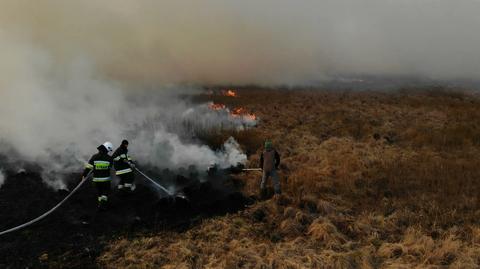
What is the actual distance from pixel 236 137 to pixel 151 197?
7.72 metres

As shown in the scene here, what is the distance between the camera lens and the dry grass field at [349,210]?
335 inches

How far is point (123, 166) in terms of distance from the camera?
11.8 meters

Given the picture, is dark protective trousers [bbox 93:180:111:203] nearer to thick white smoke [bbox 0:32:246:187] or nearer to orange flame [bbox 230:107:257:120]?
thick white smoke [bbox 0:32:246:187]

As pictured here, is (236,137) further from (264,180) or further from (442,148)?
(442,148)

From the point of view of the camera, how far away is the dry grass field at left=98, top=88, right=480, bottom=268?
8.51 m

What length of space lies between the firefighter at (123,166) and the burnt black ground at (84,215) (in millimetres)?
381

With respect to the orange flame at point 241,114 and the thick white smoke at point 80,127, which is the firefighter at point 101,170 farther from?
the orange flame at point 241,114

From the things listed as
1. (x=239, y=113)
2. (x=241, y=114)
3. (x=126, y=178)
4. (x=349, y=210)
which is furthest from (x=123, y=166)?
(x=239, y=113)

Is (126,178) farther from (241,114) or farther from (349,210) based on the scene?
(241,114)

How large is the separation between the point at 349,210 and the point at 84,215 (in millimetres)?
7511

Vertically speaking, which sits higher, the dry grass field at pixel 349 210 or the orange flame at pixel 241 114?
the orange flame at pixel 241 114

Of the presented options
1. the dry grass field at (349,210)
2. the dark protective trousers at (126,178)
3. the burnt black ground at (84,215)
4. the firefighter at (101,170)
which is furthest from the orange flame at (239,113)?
the firefighter at (101,170)

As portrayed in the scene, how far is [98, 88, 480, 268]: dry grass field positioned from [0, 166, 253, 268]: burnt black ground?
1.88 ft

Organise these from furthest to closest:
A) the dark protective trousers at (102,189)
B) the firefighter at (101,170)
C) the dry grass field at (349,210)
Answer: the dark protective trousers at (102,189) → the firefighter at (101,170) → the dry grass field at (349,210)
